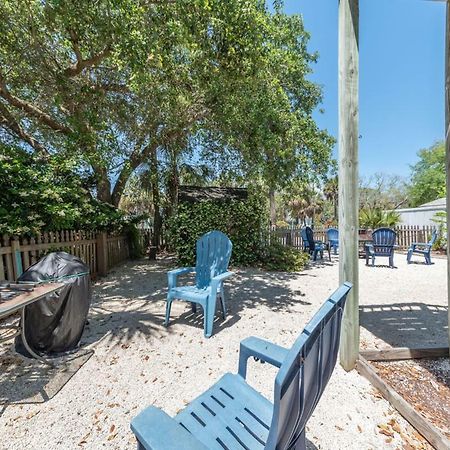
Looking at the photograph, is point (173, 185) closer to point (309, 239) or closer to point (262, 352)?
point (309, 239)

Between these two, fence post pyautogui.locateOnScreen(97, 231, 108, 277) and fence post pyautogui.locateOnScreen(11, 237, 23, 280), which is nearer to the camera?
fence post pyautogui.locateOnScreen(11, 237, 23, 280)

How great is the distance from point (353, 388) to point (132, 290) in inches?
168

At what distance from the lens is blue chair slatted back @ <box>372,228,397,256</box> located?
24.3 feet

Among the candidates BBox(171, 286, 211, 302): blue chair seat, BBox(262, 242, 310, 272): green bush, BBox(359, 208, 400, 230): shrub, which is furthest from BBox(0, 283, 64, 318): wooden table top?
BBox(359, 208, 400, 230): shrub

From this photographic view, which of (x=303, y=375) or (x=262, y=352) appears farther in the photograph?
(x=262, y=352)

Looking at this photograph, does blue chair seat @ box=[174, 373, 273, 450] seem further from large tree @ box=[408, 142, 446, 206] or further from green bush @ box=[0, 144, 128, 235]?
large tree @ box=[408, 142, 446, 206]

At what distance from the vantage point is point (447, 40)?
2.07 m

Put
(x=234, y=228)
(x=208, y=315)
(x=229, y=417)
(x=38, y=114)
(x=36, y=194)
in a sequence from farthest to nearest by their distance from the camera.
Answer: (x=234, y=228) → (x=38, y=114) → (x=36, y=194) → (x=208, y=315) → (x=229, y=417)

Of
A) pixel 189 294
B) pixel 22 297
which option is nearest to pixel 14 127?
pixel 22 297

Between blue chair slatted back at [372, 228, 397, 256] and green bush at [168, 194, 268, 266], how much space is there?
322 cm

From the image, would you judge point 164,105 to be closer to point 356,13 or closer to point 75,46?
point 75,46

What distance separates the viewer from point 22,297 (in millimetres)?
2014

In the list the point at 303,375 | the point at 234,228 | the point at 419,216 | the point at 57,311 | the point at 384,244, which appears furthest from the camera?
the point at 419,216

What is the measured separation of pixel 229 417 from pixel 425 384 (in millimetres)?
1695
